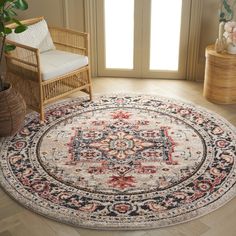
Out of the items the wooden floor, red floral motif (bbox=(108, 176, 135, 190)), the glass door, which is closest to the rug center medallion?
red floral motif (bbox=(108, 176, 135, 190))

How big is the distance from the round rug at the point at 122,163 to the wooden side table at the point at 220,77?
25 centimetres

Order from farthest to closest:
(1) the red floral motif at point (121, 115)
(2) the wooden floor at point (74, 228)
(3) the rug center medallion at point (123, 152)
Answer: (1) the red floral motif at point (121, 115) → (3) the rug center medallion at point (123, 152) → (2) the wooden floor at point (74, 228)

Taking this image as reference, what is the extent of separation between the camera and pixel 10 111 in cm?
339

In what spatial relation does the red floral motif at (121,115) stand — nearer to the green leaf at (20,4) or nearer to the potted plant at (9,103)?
the potted plant at (9,103)

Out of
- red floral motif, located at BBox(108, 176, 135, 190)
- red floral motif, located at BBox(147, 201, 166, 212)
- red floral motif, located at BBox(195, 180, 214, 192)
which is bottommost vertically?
red floral motif, located at BBox(147, 201, 166, 212)

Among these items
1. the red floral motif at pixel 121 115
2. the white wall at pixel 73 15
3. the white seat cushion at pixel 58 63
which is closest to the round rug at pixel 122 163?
the red floral motif at pixel 121 115

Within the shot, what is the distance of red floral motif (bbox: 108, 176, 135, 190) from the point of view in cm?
293

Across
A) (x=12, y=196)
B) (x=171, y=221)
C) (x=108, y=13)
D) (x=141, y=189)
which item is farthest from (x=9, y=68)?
(x=171, y=221)

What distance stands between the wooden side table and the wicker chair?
1.11 metres

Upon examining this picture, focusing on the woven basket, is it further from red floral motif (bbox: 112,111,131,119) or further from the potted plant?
red floral motif (bbox: 112,111,131,119)

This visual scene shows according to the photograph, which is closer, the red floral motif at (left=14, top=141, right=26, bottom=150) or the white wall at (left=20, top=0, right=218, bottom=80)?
the red floral motif at (left=14, top=141, right=26, bottom=150)

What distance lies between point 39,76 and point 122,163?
41.1 inches

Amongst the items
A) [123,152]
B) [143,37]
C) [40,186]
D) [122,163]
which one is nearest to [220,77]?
[143,37]

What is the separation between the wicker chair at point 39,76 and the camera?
3.70m
